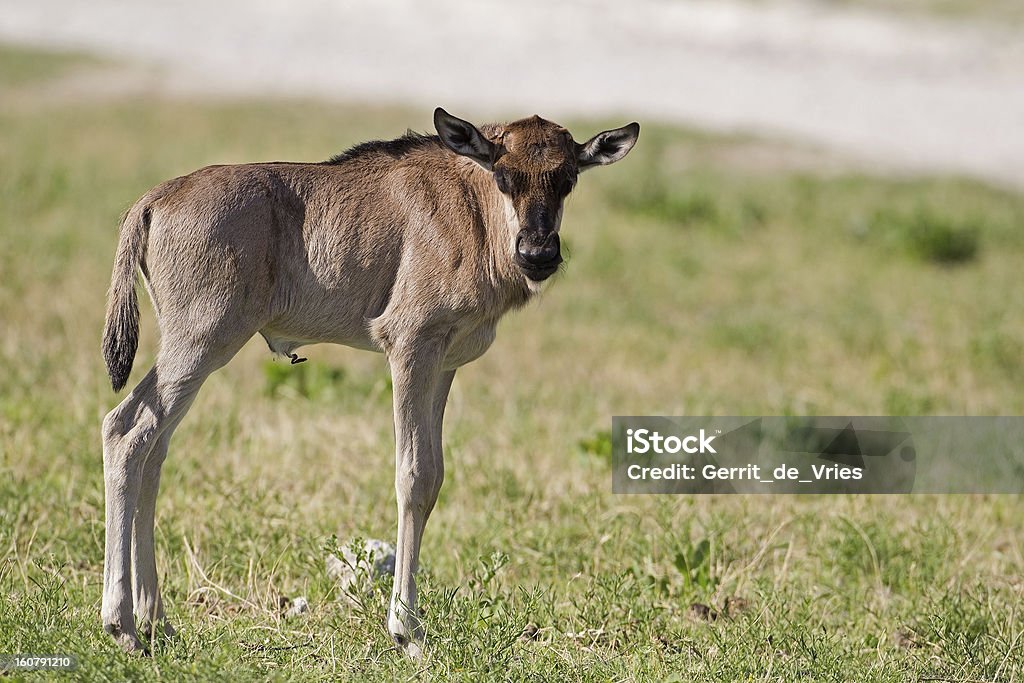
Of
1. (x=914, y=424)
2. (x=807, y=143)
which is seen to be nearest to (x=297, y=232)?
(x=914, y=424)

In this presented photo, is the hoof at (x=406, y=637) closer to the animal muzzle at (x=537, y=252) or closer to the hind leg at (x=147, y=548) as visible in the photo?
the hind leg at (x=147, y=548)

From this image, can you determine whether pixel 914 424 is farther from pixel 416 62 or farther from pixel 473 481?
pixel 416 62

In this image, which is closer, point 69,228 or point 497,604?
point 497,604

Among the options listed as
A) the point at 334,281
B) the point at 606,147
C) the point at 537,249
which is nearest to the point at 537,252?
the point at 537,249

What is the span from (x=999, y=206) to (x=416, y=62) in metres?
23.7

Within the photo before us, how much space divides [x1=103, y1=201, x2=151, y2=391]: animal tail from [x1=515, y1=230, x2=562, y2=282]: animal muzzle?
1701mm

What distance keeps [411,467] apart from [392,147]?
162 centimetres

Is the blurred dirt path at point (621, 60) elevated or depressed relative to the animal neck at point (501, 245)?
elevated

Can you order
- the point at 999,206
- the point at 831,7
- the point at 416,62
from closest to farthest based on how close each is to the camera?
the point at 999,206
the point at 416,62
the point at 831,7

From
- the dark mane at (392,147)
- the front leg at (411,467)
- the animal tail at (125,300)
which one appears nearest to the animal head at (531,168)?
the dark mane at (392,147)

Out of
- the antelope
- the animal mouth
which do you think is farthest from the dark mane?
the animal mouth

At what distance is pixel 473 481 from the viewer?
26.5 feet

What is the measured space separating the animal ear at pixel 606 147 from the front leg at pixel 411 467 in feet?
3.66

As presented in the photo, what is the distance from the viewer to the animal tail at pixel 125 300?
5.50 m
